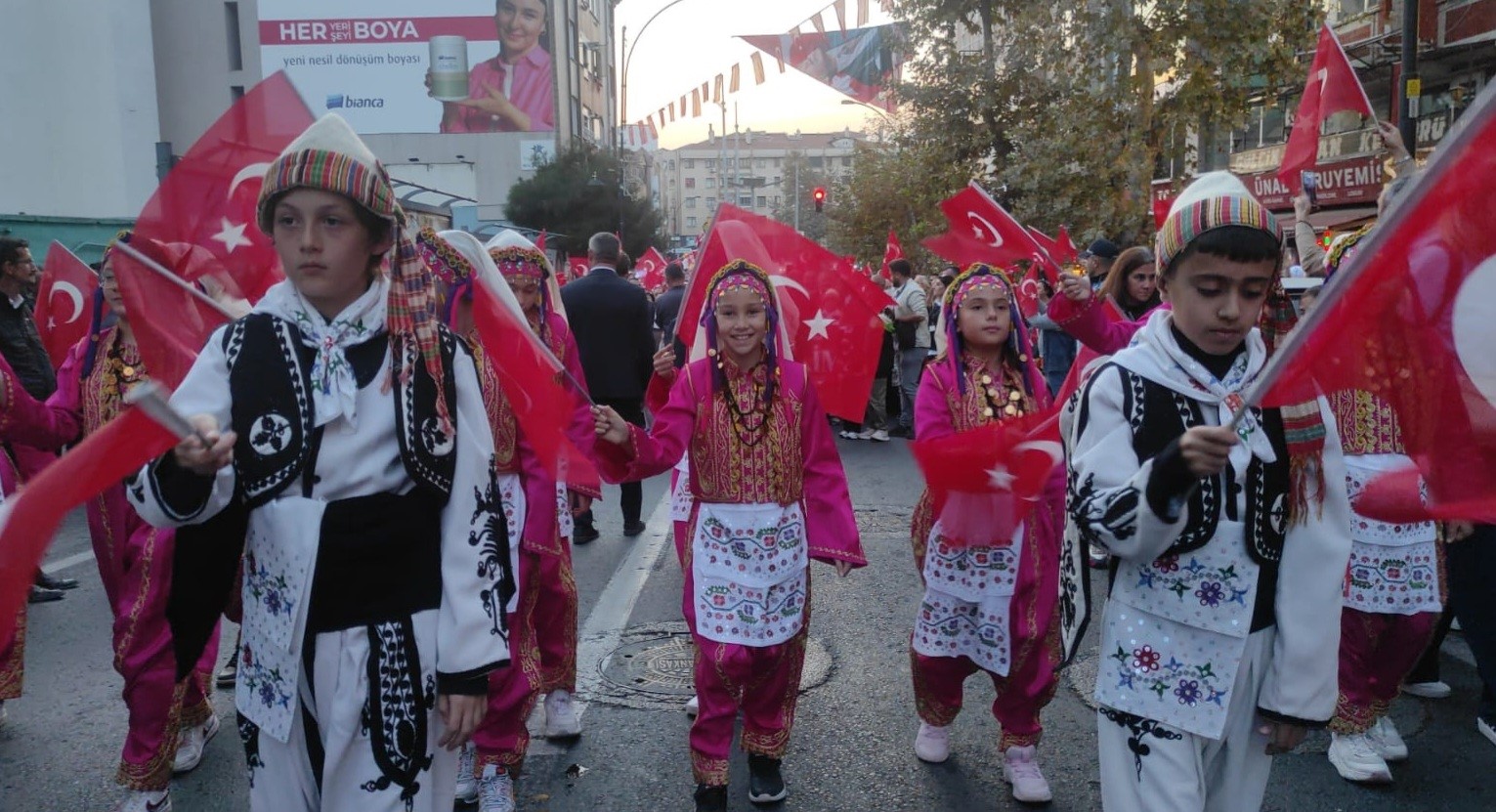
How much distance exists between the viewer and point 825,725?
502 cm

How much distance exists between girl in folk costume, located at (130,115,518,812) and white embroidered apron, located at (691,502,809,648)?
1.61m

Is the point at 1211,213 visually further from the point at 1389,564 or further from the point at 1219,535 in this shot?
the point at 1389,564

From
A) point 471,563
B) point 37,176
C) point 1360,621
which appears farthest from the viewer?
point 37,176

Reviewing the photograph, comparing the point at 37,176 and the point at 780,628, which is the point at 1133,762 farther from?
the point at 37,176

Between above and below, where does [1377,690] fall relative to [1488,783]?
above

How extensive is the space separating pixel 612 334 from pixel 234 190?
5976mm

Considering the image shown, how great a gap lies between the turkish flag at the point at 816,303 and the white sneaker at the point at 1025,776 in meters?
1.48

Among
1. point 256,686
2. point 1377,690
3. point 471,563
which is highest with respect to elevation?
point 471,563

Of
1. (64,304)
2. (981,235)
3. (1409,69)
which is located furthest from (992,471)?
(1409,69)

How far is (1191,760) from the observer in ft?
9.04

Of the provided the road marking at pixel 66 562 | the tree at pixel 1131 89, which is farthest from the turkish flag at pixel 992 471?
the tree at pixel 1131 89

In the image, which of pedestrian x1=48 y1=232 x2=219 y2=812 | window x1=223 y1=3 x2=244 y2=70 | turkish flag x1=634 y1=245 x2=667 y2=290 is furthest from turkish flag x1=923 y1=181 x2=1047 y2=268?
window x1=223 y1=3 x2=244 y2=70

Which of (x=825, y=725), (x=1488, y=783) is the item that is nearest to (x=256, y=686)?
(x=825, y=725)

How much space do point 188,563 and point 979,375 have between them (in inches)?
122
